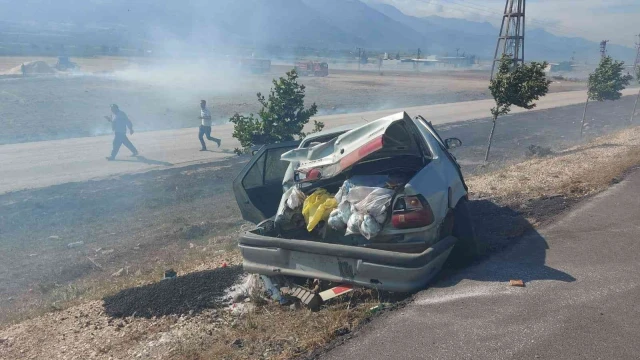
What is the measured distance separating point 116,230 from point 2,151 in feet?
34.2

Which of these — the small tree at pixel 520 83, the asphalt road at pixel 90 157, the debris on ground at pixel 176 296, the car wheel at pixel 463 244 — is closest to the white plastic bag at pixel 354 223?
the car wheel at pixel 463 244

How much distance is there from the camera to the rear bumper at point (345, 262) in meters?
4.37

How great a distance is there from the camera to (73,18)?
13962 centimetres

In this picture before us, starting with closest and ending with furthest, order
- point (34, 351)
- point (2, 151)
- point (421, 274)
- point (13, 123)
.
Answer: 1. point (421, 274)
2. point (34, 351)
3. point (2, 151)
4. point (13, 123)

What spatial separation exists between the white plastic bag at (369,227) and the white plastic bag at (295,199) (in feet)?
2.65

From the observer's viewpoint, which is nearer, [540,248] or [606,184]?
[540,248]

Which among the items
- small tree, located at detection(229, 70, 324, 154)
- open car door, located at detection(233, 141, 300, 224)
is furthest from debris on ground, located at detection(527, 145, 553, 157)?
open car door, located at detection(233, 141, 300, 224)

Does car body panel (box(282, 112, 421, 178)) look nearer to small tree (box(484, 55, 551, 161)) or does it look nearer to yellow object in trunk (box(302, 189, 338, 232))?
yellow object in trunk (box(302, 189, 338, 232))

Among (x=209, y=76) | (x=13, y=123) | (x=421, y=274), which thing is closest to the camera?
(x=421, y=274)

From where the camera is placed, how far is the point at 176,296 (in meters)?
5.30

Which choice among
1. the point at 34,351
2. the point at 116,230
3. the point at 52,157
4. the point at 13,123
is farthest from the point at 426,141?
the point at 13,123

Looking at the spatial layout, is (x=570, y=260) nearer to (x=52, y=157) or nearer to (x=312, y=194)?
(x=312, y=194)

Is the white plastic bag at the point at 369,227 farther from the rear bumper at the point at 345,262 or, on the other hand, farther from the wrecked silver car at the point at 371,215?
the rear bumper at the point at 345,262

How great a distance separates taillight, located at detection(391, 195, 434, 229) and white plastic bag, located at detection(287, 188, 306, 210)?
1.01m
